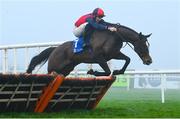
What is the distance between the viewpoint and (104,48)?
6.93 metres

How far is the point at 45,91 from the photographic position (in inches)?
220

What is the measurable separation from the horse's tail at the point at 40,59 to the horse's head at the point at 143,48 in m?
1.39

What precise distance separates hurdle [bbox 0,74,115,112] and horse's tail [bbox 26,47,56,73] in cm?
162

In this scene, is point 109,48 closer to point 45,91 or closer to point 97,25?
point 97,25

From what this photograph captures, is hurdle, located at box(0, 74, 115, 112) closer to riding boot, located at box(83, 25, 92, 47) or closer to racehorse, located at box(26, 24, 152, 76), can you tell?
racehorse, located at box(26, 24, 152, 76)

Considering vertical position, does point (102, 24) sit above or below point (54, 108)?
above

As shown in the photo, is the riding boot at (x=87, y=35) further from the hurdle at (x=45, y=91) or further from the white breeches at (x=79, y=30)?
the hurdle at (x=45, y=91)

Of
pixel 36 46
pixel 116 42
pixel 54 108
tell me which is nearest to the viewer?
pixel 54 108

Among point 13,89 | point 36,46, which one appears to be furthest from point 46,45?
point 13,89

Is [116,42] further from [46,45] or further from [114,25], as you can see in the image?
[46,45]

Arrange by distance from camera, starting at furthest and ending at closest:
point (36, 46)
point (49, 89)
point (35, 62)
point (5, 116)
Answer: point (36, 46) → point (35, 62) → point (49, 89) → point (5, 116)

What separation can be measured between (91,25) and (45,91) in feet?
5.27

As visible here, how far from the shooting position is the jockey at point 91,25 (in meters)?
6.91

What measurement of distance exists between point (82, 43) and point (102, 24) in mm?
355
